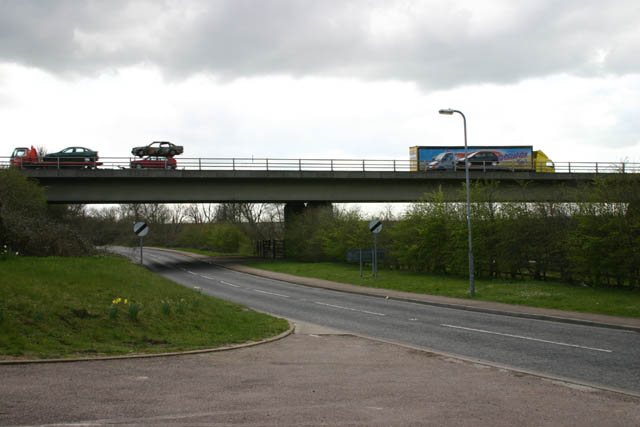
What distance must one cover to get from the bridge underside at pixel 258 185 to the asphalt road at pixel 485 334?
18994mm

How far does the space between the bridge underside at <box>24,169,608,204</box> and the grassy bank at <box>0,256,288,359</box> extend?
25.5m

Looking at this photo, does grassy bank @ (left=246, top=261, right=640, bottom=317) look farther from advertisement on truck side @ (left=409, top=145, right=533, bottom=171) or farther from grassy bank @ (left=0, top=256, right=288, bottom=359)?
advertisement on truck side @ (left=409, top=145, right=533, bottom=171)

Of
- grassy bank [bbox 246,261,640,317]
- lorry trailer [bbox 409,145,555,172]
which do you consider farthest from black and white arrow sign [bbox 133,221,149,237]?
lorry trailer [bbox 409,145,555,172]

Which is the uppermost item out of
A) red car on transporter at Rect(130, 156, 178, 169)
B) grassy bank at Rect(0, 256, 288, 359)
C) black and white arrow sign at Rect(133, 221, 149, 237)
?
red car on transporter at Rect(130, 156, 178, 169)

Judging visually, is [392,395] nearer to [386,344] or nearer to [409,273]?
[386,344]

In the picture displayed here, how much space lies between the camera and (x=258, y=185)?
135ft

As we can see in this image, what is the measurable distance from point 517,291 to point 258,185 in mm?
24376

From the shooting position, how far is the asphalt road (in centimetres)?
915

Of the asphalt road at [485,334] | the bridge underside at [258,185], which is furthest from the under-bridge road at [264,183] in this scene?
the asphalt road at [485,334]

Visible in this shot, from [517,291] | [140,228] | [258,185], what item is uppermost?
[258,185]

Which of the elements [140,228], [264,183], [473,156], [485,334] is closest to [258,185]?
[264,183]

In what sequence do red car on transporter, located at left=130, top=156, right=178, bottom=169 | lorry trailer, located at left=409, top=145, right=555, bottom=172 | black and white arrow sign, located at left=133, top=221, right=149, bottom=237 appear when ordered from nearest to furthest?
black and white arrow sign, located at left=133, top=221, right=149, bottom=237, red car on transporter, located at left=130, top=156, right=178, bottom=169, lorry trailer, located at left=409, top=145, right=555, bottom=172

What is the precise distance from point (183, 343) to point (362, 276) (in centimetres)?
2086

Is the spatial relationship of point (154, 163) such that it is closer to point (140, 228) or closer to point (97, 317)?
point (140, 228)
